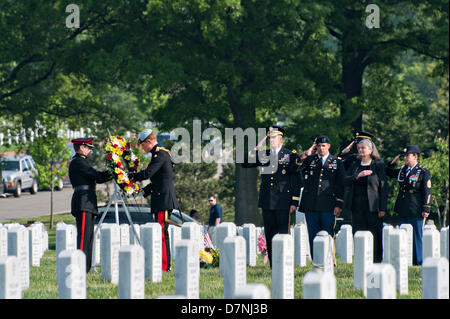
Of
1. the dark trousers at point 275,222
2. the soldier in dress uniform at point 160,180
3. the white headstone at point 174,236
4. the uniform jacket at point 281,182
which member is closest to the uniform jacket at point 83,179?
the soldier in dress uniform at point 160,180

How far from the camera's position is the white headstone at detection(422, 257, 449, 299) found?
21.4 feet

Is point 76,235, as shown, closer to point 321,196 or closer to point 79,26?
point 321,196

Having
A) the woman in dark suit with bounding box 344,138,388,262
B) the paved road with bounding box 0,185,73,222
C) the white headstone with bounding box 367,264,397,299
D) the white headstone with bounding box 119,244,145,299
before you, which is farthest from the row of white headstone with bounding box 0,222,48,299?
the paved road with bounding box 0,185,73,222

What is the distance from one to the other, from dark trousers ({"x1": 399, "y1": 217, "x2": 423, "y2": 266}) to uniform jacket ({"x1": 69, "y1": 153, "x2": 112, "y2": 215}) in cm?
435

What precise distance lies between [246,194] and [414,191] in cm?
1530

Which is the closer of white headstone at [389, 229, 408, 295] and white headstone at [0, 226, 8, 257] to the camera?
white headstone at [389, 229, 408, 295]

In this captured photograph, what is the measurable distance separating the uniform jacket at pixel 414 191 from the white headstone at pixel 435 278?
5.26m

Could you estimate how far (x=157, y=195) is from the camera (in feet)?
35.9

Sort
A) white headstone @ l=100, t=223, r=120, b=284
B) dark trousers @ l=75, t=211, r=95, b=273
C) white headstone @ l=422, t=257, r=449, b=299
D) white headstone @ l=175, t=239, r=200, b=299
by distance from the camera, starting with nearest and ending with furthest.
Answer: white headstone @ l=422, t=257, r=449, b=299, white headstone @ l=175, t=239, r=200, b=299, white headstone @ l=100, t=223, r=120, b=284, dark trousers @ l=75, t=211, r=95, b=273

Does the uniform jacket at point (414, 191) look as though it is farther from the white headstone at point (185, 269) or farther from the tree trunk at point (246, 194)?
the tree trunk at point (246, 194)

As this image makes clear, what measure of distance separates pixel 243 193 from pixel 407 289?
1844 centimetres

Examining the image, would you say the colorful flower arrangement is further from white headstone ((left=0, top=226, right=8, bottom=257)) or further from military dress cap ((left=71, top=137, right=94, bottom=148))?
white headstone ((left=0, top=226, right=8, bottom=257))

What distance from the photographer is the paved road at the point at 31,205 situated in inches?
1326

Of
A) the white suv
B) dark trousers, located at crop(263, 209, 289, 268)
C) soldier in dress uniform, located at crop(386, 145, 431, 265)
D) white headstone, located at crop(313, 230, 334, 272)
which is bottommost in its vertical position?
white headstone, located at crop(313, 230, 334, 272)
